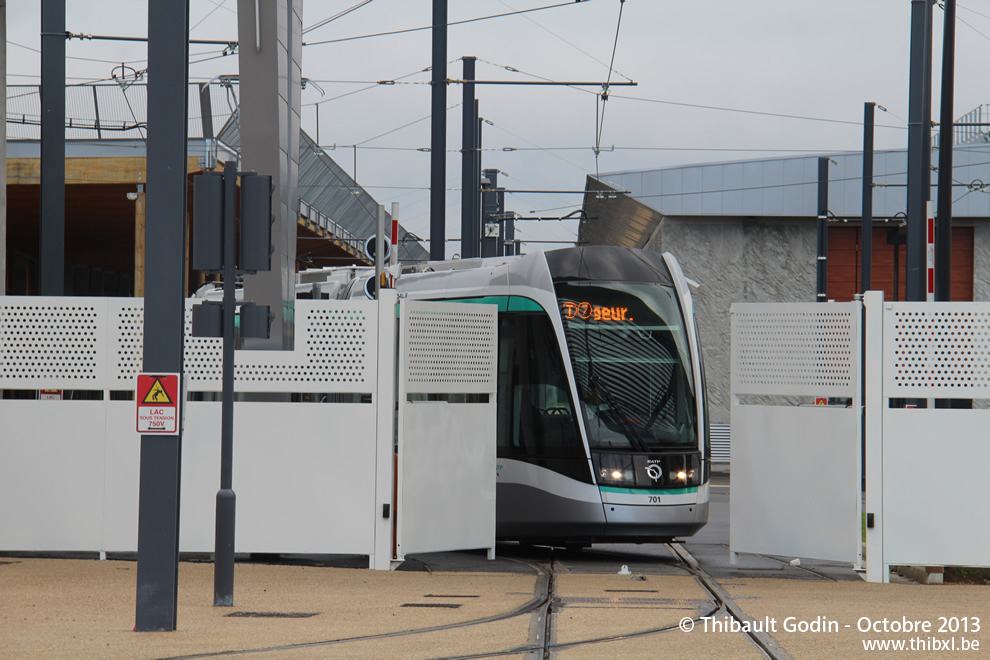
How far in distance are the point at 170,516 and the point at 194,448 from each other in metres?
4.11

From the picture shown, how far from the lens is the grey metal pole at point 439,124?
75.0 feet

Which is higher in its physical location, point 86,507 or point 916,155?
point 916,155

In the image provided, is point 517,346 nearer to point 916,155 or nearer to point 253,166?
point 253,166

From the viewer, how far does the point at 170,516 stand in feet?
27.8

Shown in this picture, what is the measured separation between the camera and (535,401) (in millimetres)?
14195

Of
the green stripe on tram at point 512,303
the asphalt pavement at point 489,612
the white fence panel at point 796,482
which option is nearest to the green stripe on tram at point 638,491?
the asphalt pavement at point 489,612

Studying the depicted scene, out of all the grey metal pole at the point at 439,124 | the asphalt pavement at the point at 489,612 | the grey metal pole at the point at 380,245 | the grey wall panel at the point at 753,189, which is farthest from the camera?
the grey wall panel at the point at 753,189

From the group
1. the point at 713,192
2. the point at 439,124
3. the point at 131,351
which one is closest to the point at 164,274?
the point at 131,351

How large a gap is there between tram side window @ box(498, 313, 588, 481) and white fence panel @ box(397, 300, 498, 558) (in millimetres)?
597

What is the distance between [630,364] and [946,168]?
4.81 metres

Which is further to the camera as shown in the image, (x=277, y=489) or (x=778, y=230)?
(x=778, y=230)

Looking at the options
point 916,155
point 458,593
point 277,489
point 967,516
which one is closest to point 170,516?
point 458,593

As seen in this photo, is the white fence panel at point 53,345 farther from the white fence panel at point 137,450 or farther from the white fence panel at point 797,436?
the white fence panel at point 797,436

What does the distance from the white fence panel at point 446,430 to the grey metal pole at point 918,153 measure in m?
6.14
